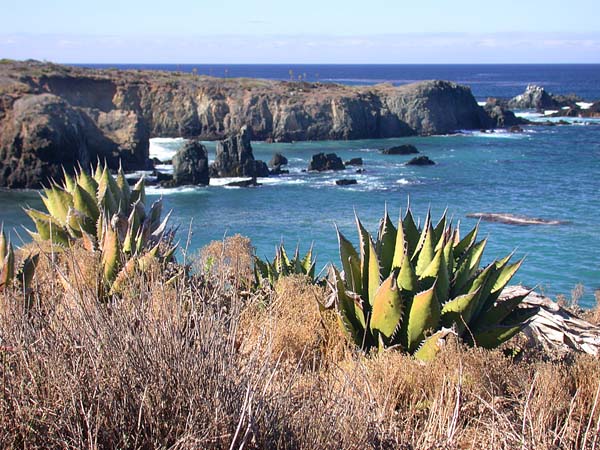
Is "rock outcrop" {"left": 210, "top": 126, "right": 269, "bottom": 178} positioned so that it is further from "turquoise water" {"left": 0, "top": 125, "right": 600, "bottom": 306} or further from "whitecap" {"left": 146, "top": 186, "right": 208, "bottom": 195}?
"whitecap" {"left": 146, "top": 186, "right": 208, "bottom": 195}

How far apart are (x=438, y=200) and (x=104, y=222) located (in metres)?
31.3

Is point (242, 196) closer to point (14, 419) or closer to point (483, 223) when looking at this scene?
point (483, 223)

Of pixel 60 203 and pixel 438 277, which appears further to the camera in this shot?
pixel 60 203

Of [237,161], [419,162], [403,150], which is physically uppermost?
[237,161]

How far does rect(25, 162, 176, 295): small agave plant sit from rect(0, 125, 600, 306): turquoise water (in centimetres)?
1034

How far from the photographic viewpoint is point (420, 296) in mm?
4395

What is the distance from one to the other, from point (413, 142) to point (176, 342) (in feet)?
206

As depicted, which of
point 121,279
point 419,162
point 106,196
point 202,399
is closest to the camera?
point 202,399

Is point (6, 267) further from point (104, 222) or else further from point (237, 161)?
point (237, 161)

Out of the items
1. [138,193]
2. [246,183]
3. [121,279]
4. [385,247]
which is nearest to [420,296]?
[385,247]

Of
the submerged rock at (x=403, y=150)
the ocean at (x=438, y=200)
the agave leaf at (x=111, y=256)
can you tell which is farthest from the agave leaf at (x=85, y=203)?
the submerged rock at (x=403, y=150)

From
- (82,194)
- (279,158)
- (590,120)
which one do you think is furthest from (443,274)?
(590,120)

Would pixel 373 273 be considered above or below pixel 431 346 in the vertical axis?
above

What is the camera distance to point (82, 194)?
675 centimetres
